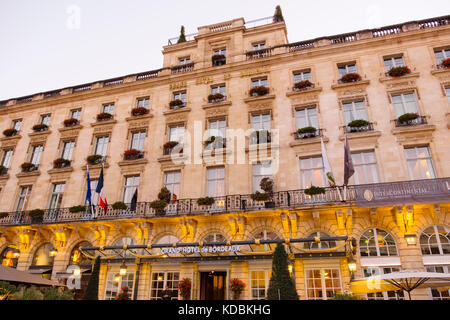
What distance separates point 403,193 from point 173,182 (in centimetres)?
1215

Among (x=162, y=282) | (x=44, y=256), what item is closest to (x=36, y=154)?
(x=44, y=256)

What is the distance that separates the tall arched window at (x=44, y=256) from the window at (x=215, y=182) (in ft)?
34.3

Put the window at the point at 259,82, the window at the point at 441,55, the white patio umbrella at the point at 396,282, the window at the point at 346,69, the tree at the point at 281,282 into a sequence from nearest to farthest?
the white patio umbrella at the point at 396,282 → the tree at the point at 281,282 → the window at the point at 441,55 → the window at the point at 346,69 → the window at the point at 259,82

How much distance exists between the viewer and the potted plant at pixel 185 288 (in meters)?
14.7

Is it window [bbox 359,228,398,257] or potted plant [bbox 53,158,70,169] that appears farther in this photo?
potted plant [bbox 53,158,70,169]

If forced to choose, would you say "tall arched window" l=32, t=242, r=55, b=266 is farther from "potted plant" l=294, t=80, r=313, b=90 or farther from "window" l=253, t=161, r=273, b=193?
"potted plant" l=294, t=80, r=313, b=90

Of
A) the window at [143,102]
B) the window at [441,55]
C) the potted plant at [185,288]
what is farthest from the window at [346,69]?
the potted plant at [185,288]

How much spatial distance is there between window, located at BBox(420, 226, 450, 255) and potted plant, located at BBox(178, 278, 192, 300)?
10.8 metres

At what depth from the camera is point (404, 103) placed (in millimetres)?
16234

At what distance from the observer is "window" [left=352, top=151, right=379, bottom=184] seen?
15195mm

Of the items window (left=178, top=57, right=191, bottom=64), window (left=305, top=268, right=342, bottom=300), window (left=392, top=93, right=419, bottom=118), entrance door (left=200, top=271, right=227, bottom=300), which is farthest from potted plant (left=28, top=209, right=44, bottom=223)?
window (left=392, top=93, right=419, bottom=118)

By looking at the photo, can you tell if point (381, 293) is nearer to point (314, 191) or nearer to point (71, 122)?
point (314, 191)

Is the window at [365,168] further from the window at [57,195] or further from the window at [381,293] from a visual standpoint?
the window at [57,195]
